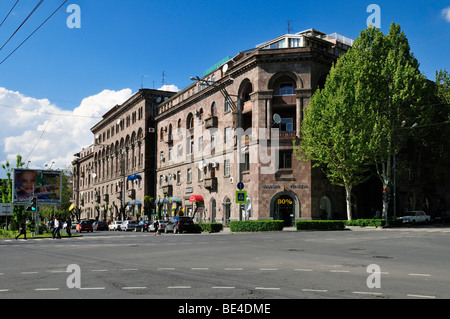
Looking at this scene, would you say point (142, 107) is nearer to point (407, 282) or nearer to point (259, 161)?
point (259, 161)

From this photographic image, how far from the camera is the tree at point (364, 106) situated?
38.9 m

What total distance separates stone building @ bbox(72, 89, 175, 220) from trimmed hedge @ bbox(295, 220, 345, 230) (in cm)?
3808

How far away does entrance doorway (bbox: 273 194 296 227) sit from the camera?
142 feet

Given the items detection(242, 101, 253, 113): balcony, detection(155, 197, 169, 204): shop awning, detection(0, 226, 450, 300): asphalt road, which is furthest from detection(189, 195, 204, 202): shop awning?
detection(0, 226, 450, 300): asphalt road

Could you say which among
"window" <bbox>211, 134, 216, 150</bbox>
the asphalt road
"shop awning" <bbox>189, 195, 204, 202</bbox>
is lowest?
the asphalt road

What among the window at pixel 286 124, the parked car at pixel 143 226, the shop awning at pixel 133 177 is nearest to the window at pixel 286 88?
the window at pixel 286 124

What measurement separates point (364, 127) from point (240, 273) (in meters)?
30.5

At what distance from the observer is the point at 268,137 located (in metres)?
43.5

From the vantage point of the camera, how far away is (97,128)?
9831 centimetres

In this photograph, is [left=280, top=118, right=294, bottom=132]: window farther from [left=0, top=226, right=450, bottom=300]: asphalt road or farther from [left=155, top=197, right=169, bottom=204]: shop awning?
[left=0, top=226, right=450, bottom=300]: asphalt road

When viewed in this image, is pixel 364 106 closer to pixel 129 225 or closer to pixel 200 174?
pixel 200 174

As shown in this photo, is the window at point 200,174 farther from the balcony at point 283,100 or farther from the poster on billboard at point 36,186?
the poster on billboard at point 36,186

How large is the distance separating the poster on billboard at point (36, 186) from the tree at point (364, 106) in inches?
948

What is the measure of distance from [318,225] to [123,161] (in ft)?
162
